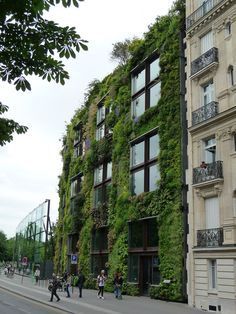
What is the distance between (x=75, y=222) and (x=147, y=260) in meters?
14.6

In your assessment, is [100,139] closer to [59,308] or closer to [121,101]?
[121,101]

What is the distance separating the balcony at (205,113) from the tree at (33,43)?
19254mm

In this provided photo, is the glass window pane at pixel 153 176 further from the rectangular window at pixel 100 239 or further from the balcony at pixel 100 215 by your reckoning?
the rectangular window at pixel 100 239

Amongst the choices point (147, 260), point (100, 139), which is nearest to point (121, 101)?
point (100, 139)

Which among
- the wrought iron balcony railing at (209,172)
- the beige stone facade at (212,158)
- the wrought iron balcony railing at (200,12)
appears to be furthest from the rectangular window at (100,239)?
the wrought iron balcony railing at (200,12)

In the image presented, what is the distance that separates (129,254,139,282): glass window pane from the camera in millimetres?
31381

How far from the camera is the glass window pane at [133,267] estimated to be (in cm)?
3138

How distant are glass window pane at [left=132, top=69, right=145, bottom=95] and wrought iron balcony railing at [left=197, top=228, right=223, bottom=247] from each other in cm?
1425

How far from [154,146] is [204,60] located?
7.36 m

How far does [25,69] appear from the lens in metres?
6.56

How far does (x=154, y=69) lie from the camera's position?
33562 mm

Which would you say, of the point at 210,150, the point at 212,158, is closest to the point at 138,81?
the point at 210,150

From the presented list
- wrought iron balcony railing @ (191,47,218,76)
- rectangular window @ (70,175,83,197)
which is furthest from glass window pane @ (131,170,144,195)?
rectangular window @ (70,175,83,197)

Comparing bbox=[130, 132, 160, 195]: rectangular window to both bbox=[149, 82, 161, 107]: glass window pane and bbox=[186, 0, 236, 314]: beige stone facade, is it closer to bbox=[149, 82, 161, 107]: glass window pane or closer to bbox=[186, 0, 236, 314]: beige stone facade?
bbox=[149, 82, 161, 107]: glass window pane
